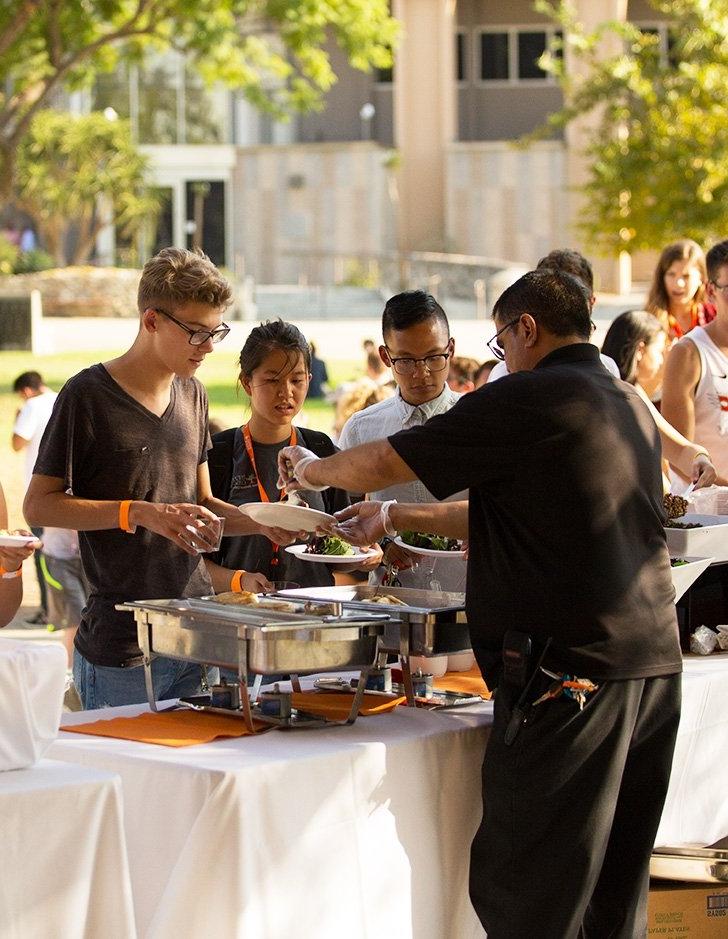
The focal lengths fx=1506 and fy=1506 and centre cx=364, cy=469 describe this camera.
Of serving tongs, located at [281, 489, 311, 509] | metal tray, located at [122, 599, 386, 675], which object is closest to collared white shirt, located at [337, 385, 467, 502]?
serving tongs, located at [281, 489, 311, 509]

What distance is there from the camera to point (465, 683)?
3.62m

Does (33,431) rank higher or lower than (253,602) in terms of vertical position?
lower

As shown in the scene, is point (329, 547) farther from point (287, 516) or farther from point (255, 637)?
point (255, 637)

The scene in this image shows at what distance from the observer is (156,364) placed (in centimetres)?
351

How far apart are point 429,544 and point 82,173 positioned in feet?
87.7

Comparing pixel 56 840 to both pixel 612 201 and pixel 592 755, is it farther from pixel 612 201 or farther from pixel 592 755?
pixel 612 201

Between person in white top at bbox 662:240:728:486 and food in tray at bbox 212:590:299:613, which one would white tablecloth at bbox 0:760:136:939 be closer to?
food in tray at bbox 212:590:299:613

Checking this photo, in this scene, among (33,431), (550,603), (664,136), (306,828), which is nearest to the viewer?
(306,828)

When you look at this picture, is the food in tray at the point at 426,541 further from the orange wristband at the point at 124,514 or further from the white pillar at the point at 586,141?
the white pillar at the point at 586,141

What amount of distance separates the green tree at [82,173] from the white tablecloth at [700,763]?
1039 inches

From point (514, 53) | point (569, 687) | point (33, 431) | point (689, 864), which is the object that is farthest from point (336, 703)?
point (514, 53)

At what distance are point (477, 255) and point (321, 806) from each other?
2845cm

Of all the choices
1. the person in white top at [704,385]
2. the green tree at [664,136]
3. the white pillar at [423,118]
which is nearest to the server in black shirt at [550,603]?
the person in white top at [704,385]

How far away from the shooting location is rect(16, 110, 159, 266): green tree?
28688 millimetres
